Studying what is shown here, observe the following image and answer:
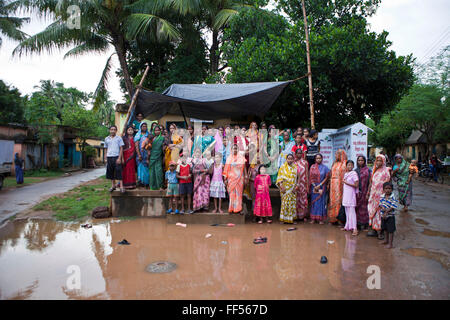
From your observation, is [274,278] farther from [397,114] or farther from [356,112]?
[397,114]

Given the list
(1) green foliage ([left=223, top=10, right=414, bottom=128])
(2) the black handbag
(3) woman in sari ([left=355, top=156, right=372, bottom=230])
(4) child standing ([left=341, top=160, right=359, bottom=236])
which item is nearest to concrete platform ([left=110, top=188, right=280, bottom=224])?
(2) the black handbag

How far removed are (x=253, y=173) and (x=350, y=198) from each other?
210cm

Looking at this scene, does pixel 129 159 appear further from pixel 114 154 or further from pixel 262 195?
pixel 262 195

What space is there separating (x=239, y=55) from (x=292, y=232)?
23.6ft

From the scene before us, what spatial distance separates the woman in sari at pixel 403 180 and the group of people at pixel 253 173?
2.74m

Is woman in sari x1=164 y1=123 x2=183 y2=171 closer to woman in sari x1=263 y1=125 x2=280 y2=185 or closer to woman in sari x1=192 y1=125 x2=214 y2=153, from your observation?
woman in sari x1=192 y1=125 x2=214 y2=153

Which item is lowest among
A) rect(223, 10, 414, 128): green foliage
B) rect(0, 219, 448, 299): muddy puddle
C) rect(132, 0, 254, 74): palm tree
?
rect(0, 219, 448, 299): muddy puddle

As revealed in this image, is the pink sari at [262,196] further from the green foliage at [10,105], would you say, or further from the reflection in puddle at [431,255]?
the green foliage at [10,105]

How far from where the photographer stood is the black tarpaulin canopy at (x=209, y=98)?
282 inches

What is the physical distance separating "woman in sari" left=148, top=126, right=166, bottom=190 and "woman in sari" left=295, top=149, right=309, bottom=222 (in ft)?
10.4

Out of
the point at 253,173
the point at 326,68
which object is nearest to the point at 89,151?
the point at 326,68

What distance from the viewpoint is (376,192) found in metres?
5.34

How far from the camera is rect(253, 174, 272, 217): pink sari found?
6242 mm

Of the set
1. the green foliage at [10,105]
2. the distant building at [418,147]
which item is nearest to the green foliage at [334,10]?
the distant building at [418,147]
